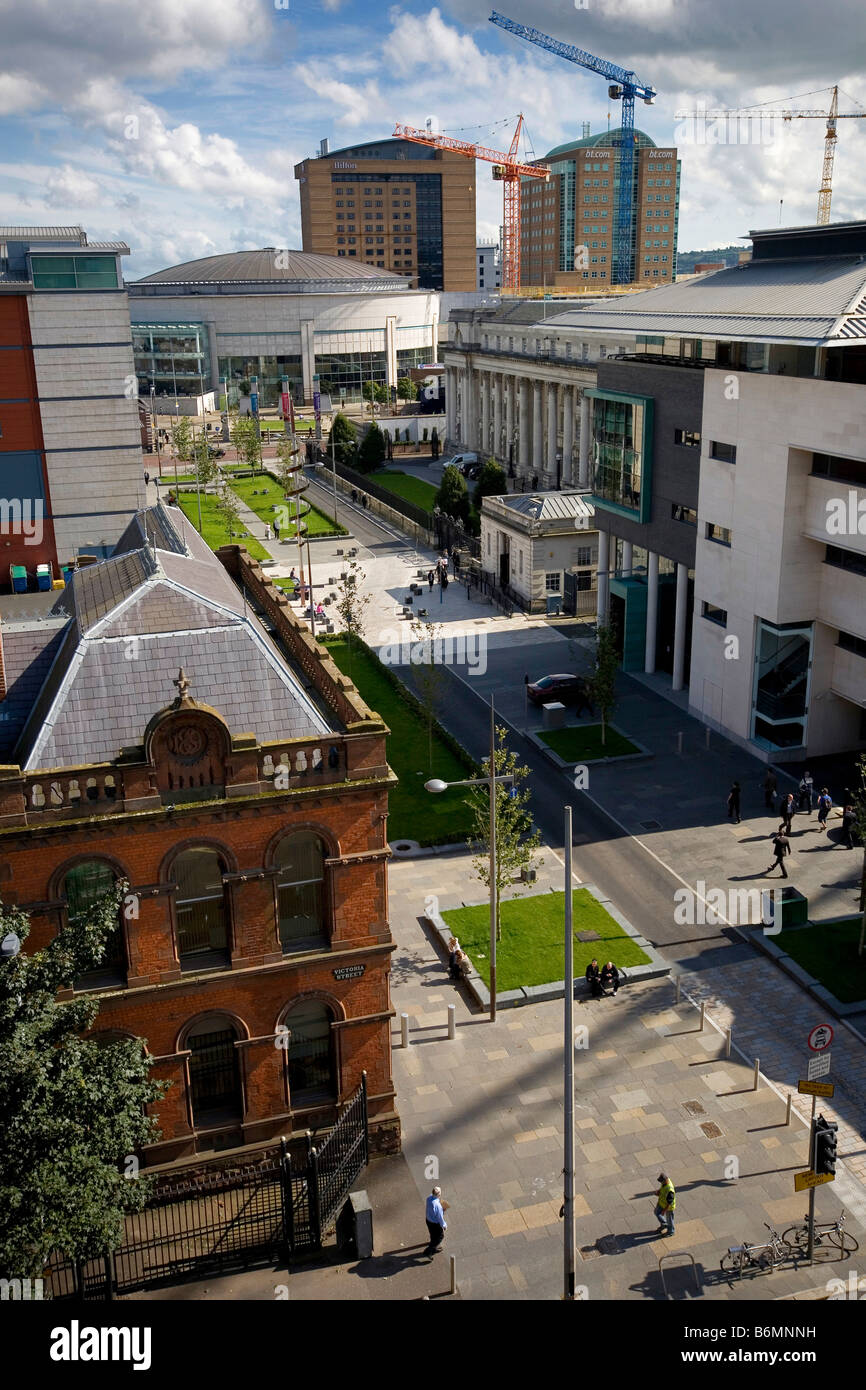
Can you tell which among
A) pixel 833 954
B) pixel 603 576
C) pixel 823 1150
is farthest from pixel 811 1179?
pixel 603 576

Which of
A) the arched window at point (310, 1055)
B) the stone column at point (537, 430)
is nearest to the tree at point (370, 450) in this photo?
the stone column at point (537, 430)

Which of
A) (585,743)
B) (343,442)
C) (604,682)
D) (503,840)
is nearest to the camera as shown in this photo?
(503,840)

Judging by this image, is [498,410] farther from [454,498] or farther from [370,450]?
[454,498]

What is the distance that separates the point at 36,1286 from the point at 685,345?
45.8 meters

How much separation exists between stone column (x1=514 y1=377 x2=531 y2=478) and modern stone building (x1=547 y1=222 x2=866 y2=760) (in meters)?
49.6

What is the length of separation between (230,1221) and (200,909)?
20.2ft

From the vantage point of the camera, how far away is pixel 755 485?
4469 cm

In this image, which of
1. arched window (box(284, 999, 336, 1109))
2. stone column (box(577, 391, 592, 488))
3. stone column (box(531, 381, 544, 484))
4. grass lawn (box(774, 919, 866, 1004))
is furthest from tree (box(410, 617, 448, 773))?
stone column (box(531, 381, 544, 484))

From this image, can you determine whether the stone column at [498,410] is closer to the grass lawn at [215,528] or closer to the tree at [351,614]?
the grass lawn at [215,528]

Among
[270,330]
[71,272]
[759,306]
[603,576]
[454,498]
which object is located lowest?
[603,576]

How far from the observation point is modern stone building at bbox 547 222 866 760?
135 feet

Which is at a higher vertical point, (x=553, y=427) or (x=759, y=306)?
(x=759, y=306)

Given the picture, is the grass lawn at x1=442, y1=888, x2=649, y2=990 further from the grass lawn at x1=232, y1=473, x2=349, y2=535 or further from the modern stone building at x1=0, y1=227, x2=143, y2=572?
the grass lawn at x1=232, y1=473, x2=349, y2=535
